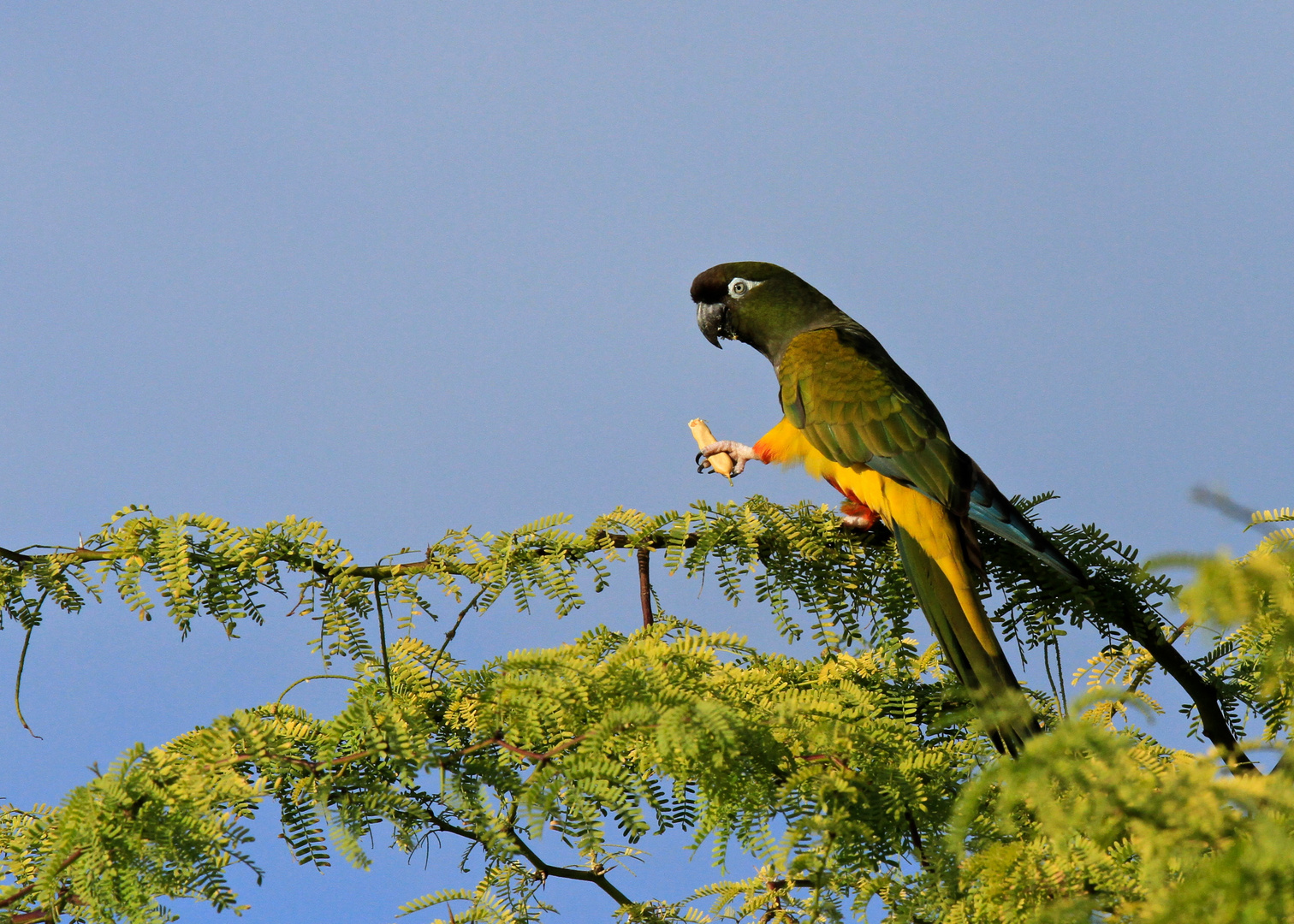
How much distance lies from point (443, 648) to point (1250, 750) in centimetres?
181

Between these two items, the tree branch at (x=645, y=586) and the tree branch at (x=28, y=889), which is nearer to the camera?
the tree branch at (x=28, y=889)

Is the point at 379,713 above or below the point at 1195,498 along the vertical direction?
above

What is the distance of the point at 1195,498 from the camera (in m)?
1.35

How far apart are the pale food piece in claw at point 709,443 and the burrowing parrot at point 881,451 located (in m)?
0.03

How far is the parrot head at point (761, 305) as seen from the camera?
4766mm

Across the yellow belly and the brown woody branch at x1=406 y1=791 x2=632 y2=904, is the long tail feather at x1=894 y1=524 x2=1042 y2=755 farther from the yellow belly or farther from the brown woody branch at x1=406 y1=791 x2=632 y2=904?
the brown woody branch at x1=406 y1=791 x2=632 y2=904

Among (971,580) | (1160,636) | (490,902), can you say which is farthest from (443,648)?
(1160,636)

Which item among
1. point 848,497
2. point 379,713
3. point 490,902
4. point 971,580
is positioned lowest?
point 490,902

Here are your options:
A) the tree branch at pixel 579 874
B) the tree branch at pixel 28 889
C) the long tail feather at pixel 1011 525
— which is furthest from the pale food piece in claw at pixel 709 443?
the tree branch at pixel 28 889

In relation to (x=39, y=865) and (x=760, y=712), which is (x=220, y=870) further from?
(x=760, y=712)

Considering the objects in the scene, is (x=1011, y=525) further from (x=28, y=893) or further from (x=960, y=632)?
(x=28, y=893)

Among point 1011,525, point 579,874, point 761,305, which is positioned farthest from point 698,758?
point 761,305

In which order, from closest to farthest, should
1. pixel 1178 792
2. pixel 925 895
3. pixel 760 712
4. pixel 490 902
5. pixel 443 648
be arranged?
pixel 1178 792 < pixel 925 895 < pixel 760 712 < pixel 490 902 < pixel 443 648

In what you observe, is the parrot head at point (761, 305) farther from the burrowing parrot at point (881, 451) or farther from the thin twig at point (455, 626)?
the thin twig at point (455, 626)
